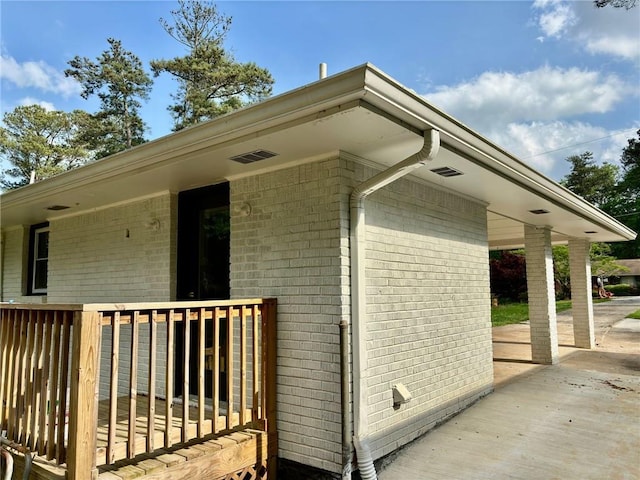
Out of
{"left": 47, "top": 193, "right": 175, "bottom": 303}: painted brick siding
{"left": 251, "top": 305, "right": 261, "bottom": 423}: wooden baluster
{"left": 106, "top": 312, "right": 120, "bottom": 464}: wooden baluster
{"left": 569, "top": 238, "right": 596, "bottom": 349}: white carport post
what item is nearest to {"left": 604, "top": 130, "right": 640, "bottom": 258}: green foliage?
{"left": 569, "top": 238, "right": 596, "bottom": 349}: white carport post

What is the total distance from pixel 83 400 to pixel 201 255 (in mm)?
2504

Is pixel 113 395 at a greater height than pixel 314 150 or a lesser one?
lesser

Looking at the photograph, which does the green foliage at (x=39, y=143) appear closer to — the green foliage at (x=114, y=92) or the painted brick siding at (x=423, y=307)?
the green foliage at (x=114, y=92)

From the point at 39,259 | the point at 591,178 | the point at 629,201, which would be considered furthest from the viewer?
the point at 591,178

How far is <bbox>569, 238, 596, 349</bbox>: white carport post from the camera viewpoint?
949 cm

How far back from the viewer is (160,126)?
20.7m

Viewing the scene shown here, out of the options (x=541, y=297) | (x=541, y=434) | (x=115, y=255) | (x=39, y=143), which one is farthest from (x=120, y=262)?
(x=39, y=143)

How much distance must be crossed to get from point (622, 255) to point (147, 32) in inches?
1543

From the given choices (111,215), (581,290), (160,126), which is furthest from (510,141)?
(111,215)

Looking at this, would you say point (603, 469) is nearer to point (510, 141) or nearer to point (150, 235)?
point (150, 235)

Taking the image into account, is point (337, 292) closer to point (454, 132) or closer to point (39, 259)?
point (454, 132)

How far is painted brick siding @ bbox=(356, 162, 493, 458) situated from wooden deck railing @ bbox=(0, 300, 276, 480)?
96 centimetres

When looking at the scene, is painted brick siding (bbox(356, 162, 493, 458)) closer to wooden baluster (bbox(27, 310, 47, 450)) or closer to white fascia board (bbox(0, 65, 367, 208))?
white fascia board (bbox(0, 65, 367, 208))

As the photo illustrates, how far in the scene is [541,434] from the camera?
13.7ft
